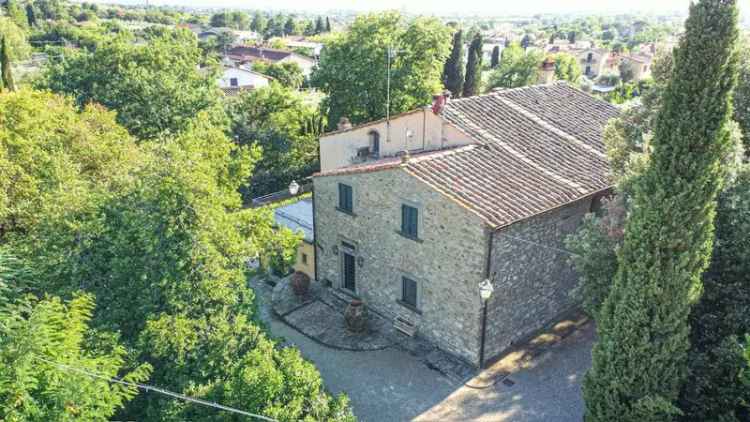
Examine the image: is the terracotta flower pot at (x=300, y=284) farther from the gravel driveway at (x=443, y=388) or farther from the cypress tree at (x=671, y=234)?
the cypress tree at (x=671, y=234)

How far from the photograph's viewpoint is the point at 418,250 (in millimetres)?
17438

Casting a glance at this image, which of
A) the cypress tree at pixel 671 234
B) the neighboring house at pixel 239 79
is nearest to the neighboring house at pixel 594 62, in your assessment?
the neighboring house at pixel 239 79

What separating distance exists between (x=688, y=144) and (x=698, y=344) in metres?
5.22

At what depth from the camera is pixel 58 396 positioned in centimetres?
930

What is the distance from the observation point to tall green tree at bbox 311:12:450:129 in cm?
3522

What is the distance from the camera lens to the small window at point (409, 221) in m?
17.2

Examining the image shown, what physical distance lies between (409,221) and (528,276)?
13.5 ft

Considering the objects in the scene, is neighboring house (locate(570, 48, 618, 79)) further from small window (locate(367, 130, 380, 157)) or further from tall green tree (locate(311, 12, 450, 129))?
small window (locate(367, 130, 380, 157))

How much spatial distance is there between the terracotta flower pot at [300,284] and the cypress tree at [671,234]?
11.5m

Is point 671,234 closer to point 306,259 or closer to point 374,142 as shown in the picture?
point 374,142

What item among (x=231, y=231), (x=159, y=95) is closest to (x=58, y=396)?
(x=231, y=231)

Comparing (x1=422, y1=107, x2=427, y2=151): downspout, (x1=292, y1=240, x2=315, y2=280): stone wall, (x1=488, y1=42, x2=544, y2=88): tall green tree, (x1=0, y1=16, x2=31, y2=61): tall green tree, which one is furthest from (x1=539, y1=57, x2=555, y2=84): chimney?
(x1=0, y1=16, x2=31, y2=61): tall green tree

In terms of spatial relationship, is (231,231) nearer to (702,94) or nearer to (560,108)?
(702,94)

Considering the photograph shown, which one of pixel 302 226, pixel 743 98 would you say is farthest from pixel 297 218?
pixel 743 98
